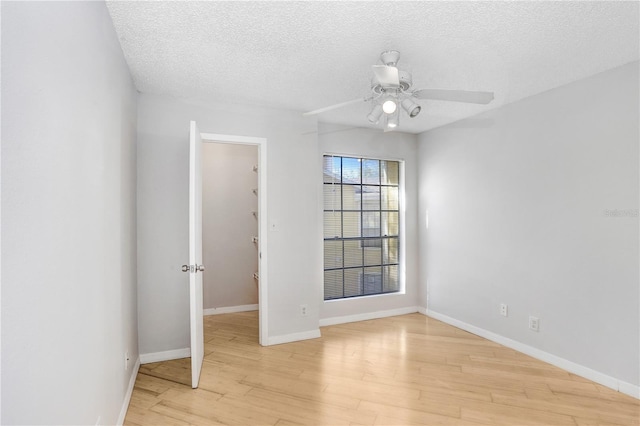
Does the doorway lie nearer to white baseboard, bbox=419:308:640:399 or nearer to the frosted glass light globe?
the frosted glass light globe

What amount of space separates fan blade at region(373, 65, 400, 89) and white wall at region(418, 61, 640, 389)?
1.94 m

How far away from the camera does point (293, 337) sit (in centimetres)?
367

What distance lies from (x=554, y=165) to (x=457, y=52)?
155 centimetres

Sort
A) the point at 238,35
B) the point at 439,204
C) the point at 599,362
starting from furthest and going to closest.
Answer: the point at 439,204
the point at 599,362
the point at 238,35

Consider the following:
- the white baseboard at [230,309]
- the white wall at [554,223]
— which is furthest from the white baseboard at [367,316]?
the white baseboard at [230,309]

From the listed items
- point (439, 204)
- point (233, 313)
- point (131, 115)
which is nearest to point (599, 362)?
point (439, 204)

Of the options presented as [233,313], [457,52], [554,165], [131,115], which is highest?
[457,52]

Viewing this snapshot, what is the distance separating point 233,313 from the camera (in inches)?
185

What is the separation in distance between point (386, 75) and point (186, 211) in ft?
7.62

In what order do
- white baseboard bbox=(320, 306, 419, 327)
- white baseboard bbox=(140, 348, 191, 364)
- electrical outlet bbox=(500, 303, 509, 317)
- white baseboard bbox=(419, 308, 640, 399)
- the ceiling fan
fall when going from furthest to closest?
white baseboard bbox=(320, 306, 419, 327) → electrical outlet bbox=(500, 303, 509, 317) → white baseboard bbox=(140, 348, 191, 364) → white baseboard bbox=(419, 308, 640, 399) → the ceiling fan

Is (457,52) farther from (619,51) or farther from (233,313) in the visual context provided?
(233,313)

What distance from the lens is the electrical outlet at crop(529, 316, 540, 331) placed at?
10.5ft

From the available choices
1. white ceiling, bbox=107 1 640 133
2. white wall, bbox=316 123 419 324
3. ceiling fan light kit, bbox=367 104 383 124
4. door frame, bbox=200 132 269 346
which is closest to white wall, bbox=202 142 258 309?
door frame, bbox=200 132 269 346

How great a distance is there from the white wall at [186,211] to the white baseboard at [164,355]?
39 mm
